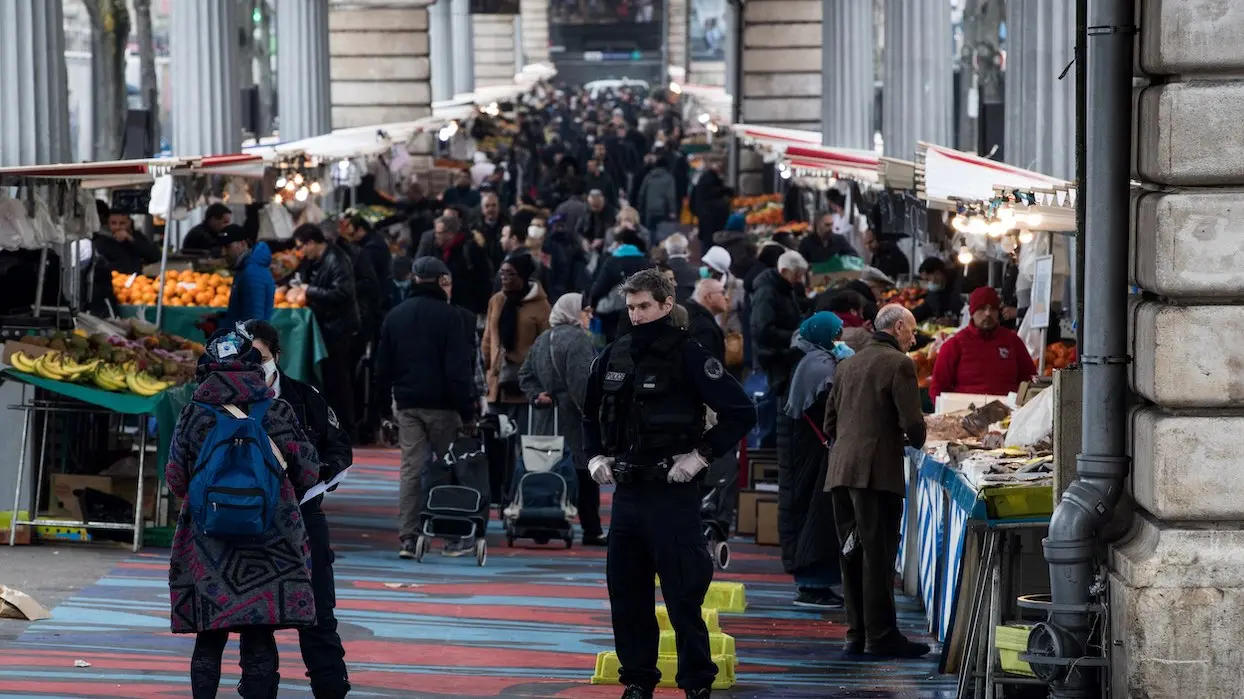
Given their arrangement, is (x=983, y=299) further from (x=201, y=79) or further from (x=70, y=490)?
(x=201, y=79)

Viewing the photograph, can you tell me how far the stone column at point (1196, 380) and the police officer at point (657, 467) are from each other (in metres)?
1.69

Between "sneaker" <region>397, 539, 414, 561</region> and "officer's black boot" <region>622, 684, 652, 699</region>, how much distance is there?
14.6ft

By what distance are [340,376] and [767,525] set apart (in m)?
4.72

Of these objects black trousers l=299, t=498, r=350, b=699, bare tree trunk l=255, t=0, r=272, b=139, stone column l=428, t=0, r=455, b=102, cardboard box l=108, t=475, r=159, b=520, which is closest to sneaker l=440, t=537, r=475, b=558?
cardboard box l=108, t=475, r=159, b=520

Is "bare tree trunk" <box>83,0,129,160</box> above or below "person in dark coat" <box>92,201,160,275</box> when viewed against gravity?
above

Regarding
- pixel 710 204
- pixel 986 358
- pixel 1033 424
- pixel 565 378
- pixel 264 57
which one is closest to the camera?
pixel 1033 424

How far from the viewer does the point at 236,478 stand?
723 cm

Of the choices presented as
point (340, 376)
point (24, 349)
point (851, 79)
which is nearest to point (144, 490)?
point (24, 349)

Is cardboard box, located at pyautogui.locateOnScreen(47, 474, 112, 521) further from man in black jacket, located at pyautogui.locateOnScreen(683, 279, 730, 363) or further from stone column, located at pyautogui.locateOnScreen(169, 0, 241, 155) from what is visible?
stone column, located at pyautogui.locateOnScreen(169, 0, 241, 155)

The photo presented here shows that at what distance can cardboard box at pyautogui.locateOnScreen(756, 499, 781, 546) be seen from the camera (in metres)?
13.4

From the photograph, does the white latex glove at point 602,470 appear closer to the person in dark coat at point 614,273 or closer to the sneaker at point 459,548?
the sneaker at point 459,548

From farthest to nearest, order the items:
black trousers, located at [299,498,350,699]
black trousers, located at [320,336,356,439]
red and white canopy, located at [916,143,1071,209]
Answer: black trousers, located at [320,336,356,439], red and white canopy, located at [916,143,1071,209], black trousers, located at [299,498,350,699]

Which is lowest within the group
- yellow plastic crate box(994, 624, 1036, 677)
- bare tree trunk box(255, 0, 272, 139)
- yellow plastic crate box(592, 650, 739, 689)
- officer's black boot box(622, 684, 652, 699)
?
yellow plastic crate box(592, 650, 739, 689)

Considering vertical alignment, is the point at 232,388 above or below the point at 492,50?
below
